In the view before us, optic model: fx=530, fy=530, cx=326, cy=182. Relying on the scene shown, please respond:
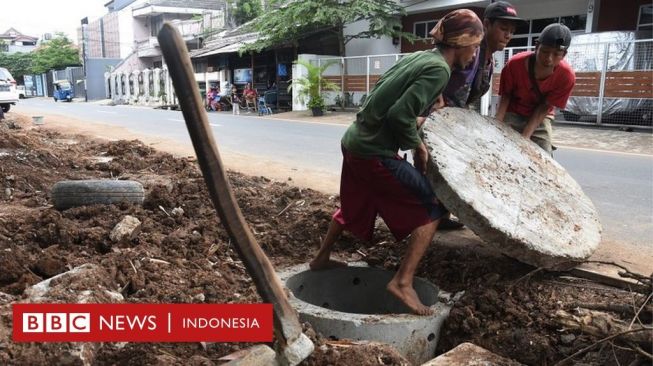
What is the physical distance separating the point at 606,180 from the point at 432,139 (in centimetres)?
464

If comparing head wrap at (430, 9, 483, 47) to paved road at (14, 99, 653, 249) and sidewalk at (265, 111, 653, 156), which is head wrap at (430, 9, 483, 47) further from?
sidewalk at (265, 111, 653, 156)

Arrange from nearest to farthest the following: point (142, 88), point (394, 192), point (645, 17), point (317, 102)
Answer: point (394, 192) → point (645, 17) → point (317, 102) → point (142, 88)

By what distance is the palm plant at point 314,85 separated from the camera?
18.8m

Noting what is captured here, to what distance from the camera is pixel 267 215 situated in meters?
4.68

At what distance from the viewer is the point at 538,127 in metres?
4.29

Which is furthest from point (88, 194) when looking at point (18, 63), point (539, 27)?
point (18, 63)

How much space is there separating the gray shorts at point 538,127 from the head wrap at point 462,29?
156 centimetres

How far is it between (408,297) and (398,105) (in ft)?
3.70

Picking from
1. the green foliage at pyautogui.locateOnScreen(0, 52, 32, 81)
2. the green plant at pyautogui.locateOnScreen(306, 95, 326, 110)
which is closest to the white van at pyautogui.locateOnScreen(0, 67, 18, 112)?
the green plant at pyautogui.locateOnScreen(306, 95, 326, 110)

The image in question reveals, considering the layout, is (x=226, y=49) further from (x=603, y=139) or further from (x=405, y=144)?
(x=405, y=144)

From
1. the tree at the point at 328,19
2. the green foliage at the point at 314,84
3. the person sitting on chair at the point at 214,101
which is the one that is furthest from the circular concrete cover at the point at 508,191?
the person sitting on chair at the point at 214,101

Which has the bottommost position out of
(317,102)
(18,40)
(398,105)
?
(317,102)

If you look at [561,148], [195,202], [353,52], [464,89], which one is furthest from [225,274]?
→ [353,52]

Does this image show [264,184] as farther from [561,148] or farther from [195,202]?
[561,148]
